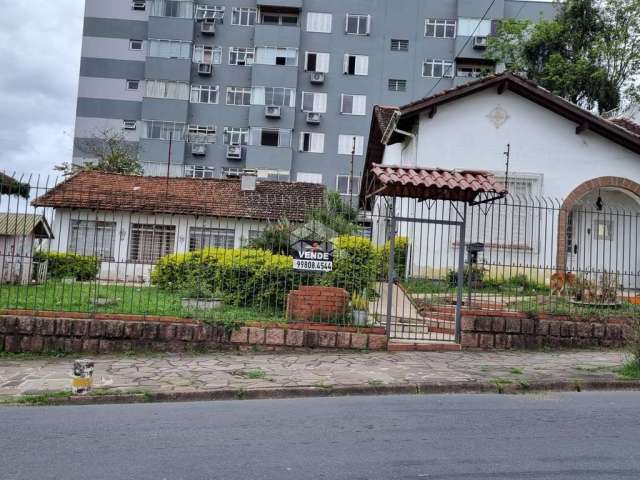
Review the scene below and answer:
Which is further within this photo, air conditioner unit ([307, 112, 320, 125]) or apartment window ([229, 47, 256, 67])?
apartment window ([229, 47, 256, 67])

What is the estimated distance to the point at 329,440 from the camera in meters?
5.15

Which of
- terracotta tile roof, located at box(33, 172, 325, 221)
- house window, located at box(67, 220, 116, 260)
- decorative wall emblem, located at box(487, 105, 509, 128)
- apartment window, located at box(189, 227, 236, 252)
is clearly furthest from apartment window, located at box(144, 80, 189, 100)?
decorative wall emblem, located at box(487, 105, 509, 128)

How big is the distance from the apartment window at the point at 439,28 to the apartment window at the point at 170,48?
16.3 m

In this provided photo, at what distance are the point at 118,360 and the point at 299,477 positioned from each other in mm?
5381

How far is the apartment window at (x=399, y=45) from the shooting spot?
40.0 meters

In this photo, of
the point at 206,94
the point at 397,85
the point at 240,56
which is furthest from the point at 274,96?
the point at 397,85

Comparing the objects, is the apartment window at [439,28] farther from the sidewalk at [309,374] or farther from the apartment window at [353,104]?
the sidewalk at [309,374]

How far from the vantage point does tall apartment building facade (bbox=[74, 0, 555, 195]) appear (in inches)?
1533

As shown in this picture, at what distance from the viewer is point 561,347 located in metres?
10.2

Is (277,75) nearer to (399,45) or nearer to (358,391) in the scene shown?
(399,45)

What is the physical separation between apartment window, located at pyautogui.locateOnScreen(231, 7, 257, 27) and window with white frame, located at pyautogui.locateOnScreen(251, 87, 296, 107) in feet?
17.1

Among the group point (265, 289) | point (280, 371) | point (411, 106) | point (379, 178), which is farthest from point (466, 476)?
point (411, 106)

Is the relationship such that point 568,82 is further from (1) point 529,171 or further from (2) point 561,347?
(2) point 561,347

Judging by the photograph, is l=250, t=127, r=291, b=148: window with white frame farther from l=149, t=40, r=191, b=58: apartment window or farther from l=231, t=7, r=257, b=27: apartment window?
l=231, t=7, r=257, b=27: apartment window
